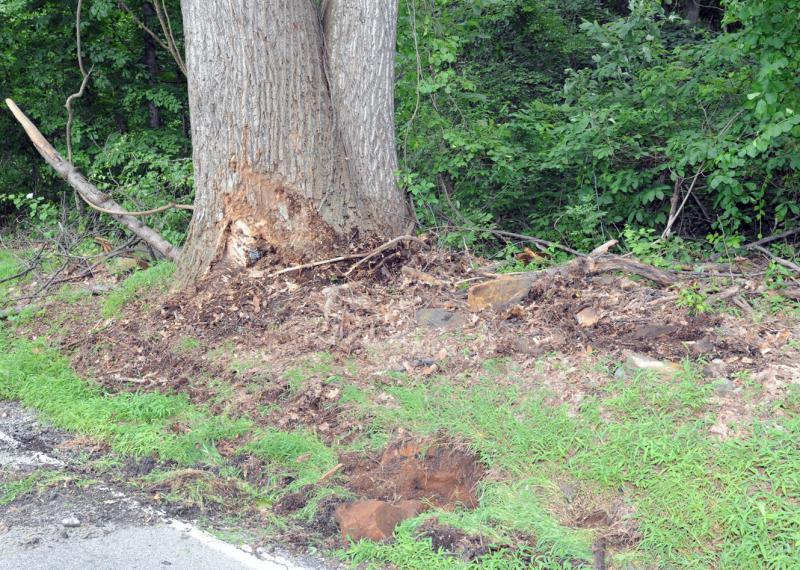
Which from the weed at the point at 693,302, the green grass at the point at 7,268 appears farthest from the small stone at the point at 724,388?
the green grass at the point at 7,268

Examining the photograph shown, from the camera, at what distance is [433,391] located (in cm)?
532

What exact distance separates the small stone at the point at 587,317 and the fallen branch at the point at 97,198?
188 inches

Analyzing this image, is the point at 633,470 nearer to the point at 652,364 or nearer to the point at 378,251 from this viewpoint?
the point at 652,364

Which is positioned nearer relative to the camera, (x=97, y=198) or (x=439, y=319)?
(x=439, y=319)

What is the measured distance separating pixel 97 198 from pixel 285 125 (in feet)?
10.6

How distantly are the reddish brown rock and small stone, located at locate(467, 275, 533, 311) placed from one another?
2.42 m

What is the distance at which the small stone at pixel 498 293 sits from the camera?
6.29 metres

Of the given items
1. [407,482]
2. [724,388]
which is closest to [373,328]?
[407,482]

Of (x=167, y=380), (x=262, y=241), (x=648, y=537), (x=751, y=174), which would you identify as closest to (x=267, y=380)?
(x=167, y=380)

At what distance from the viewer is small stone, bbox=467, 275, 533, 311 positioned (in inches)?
248

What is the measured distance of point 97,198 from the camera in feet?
29.7

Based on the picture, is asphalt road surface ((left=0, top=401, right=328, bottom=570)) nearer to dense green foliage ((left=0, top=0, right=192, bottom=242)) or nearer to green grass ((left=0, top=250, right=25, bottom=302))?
green grass ((left=0, top=250, right=25, bottom=302))

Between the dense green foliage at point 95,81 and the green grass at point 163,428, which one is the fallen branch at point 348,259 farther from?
the dense green foliage at point 95,81

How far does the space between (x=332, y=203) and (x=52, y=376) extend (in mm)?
2926
